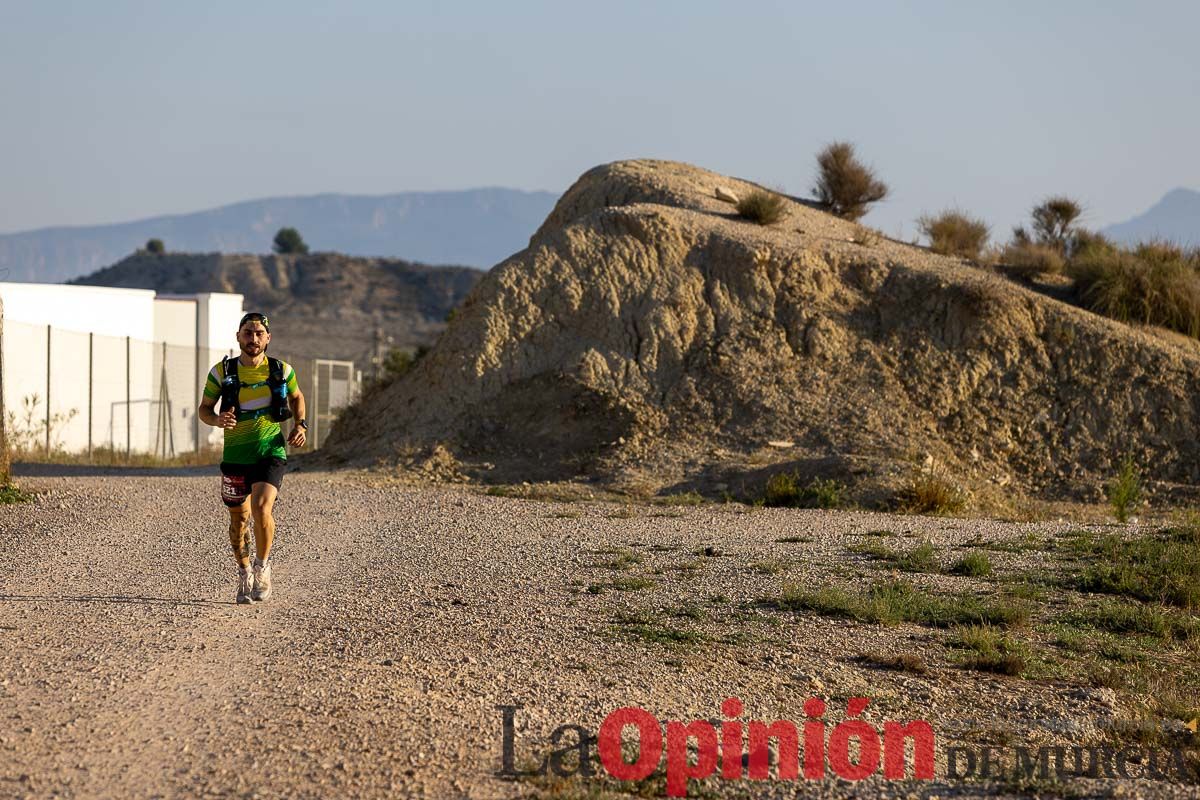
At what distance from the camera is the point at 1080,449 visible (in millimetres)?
19531

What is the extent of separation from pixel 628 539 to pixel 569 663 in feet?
16.7

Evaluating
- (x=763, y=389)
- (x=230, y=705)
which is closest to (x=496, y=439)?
(x=763, y=389)

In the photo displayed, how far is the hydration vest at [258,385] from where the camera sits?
8445 mm

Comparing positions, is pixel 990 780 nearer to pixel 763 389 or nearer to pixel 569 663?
pixel 569 663

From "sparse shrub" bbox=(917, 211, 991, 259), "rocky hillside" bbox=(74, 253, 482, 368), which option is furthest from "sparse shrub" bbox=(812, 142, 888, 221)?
"rocky hillside" bbox=(74, 253, 482, 368)

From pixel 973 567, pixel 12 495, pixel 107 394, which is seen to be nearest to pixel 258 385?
pixel 973 567

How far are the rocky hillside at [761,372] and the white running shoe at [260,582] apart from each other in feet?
30.0

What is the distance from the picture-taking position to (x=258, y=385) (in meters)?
8.47

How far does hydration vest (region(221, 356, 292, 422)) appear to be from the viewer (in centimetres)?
845

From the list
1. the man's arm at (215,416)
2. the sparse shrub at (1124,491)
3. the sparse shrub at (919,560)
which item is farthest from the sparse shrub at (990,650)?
the sparse shrub at (1124,491)

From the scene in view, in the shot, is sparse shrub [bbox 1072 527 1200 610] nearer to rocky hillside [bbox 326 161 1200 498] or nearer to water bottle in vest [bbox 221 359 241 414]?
rocky hillside [bbox 326 161 1200 498]

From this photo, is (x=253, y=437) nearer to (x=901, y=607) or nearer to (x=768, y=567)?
(x=768, y=567)

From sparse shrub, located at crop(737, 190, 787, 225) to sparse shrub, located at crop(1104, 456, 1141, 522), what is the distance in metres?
7.31

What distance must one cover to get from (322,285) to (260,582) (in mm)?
90467
